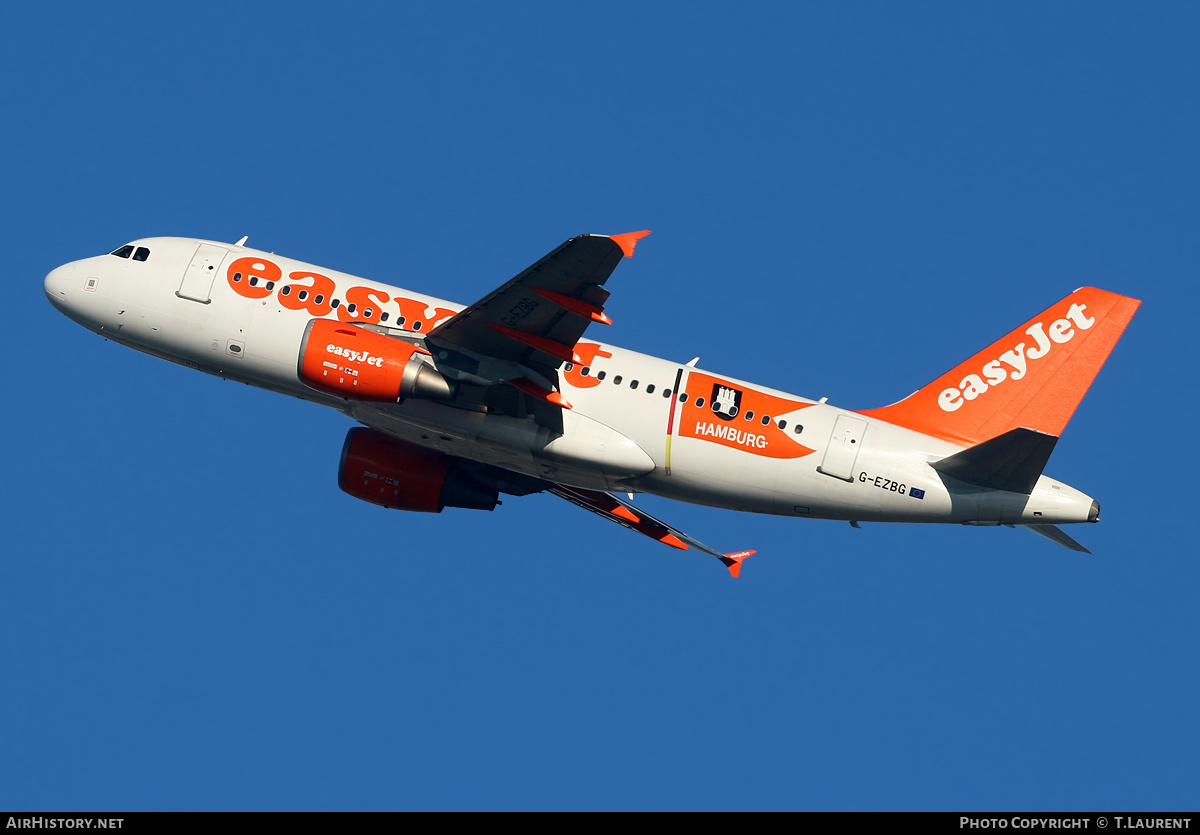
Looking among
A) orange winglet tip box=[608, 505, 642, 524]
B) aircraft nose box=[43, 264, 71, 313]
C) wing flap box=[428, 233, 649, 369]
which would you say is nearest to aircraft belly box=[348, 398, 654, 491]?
wing flap box=[428, 233, 649, 369]

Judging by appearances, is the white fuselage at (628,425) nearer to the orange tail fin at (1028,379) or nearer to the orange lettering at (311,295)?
the orange lettering at (311,295)

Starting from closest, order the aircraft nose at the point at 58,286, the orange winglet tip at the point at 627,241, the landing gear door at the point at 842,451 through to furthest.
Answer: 1. the orange winglet tip at the point at 627,241
2. the landing gear door at the point at 842,451
3. the aircraft nose at the point at 58,286

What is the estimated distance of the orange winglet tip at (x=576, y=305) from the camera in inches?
1155

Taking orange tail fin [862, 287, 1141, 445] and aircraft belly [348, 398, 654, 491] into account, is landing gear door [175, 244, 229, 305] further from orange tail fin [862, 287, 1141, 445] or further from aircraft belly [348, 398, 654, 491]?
orange tail fin [862, 287, 1141, 445]

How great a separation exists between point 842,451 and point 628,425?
19.0 ft

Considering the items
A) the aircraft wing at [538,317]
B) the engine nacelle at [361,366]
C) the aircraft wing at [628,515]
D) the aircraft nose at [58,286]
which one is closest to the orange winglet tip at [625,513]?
the aircraft wing at [628,515]

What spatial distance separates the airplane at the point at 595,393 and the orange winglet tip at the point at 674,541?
186 inches

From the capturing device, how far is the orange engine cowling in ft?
119

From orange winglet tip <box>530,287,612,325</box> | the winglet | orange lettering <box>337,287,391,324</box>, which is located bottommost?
the winglet

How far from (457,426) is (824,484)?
994 cm

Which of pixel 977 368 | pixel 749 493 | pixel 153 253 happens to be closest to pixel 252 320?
pixel 153 253

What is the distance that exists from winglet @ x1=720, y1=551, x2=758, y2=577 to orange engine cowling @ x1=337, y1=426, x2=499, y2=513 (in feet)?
24.2

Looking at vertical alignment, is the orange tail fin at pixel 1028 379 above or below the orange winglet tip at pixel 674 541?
above
